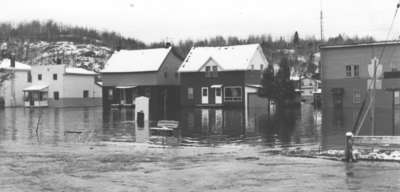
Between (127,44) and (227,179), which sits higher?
(127,44)

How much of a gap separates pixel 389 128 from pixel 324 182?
16.3 meters

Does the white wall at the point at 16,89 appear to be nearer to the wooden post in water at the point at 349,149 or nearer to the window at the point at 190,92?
the window at the point at 190,92

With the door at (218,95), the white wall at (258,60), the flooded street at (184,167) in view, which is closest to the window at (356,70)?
the white wall at (258,60)

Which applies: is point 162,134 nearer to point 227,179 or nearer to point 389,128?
point 389,128

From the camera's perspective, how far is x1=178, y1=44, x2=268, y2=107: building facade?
64.0 metres

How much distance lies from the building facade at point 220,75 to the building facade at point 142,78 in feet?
11.4

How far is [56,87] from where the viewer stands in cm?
7969

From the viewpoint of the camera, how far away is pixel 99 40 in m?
198

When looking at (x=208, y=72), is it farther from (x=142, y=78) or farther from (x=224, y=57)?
(x=142, y=78)

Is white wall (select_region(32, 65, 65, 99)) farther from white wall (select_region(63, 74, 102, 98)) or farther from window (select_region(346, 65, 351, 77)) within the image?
window (select_region(346, 65, 351, 77))

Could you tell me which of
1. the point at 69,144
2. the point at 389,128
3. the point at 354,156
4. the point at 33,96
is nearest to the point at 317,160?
the point at 354,156

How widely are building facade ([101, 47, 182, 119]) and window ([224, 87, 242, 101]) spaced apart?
8060 mm

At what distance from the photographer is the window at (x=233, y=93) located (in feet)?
208

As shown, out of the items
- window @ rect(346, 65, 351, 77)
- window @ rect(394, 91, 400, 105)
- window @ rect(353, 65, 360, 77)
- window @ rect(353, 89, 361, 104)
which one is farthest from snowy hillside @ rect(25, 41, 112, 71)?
window @ rect(394, 91, 400, 105)
